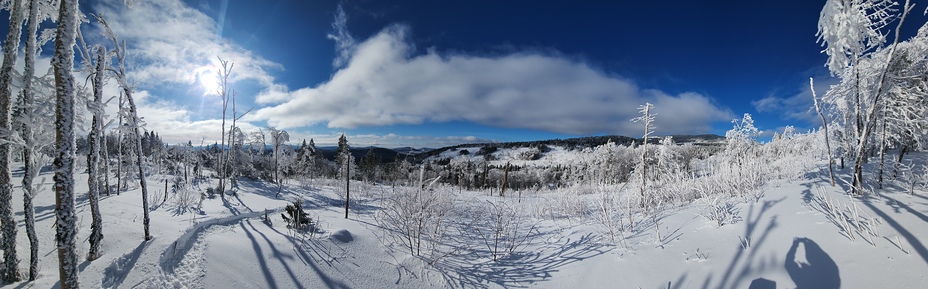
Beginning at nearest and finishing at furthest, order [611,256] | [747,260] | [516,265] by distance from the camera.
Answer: [747,260] → [611,256] → [516,265]

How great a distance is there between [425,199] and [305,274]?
92.8 inches

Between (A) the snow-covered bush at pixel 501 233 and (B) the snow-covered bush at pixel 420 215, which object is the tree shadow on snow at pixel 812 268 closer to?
(A) the snow-covered bush at pixel 501 233

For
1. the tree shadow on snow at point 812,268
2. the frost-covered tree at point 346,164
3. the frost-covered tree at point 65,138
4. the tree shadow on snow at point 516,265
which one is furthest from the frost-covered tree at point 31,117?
the tree shadow on snow at point 812,268

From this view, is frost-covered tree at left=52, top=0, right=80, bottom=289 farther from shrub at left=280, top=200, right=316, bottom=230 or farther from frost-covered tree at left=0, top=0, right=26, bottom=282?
shrub at left=280, top=200, right=316, bottom=230

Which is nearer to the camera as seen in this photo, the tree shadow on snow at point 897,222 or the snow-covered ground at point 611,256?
the tree shadow on snow at point 897,222

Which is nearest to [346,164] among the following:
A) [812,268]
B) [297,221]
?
[297,221]

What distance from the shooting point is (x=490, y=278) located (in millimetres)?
5473

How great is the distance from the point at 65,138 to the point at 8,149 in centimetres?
263

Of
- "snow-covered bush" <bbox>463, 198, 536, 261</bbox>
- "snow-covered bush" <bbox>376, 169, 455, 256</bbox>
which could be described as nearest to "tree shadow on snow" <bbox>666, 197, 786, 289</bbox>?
"snow-covered bush" <bbox>463, 198, 536, 261</bbox>

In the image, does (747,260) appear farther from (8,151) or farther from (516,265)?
(8,151)

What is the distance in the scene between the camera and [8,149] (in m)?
4.95

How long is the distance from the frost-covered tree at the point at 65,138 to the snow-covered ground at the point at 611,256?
34.5 inches

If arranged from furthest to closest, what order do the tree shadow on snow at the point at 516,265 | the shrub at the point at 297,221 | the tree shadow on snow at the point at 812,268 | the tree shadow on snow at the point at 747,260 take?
the shrub at the point at 297,221 → the tree shadow on snow at the point at 516,265 → the tree shadow on snow at the point at 747,260 → the tree shadow on snow at the point at 812,268

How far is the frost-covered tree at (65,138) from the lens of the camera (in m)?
3.71
